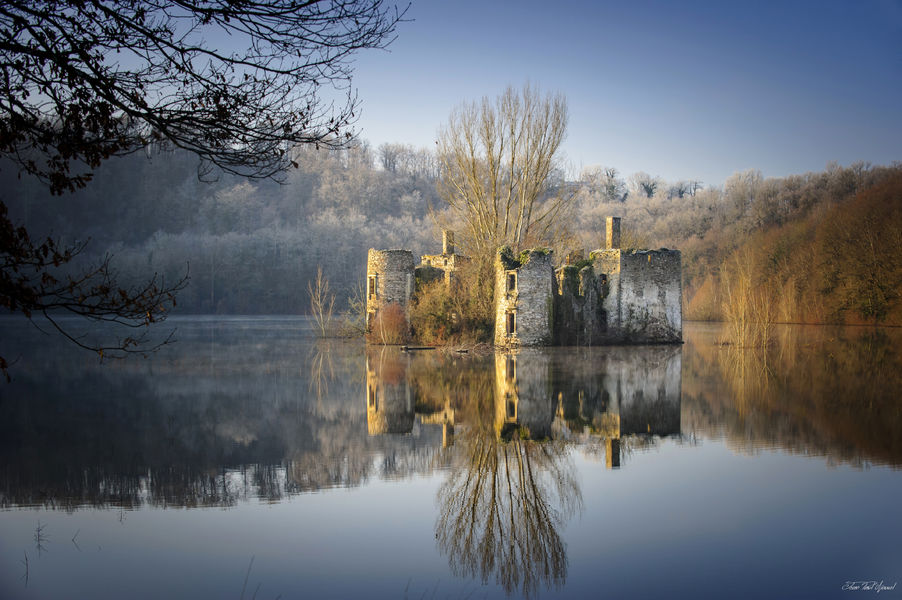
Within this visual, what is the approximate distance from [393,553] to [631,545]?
6.75ft

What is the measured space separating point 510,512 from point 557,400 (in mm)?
6579

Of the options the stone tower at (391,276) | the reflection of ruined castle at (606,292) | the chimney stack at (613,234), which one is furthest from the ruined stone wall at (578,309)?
the stone tower at (391,276)

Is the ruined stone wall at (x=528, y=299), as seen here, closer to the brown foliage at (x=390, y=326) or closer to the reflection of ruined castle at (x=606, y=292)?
the reflection of ruined castle at (x=606, y=292)

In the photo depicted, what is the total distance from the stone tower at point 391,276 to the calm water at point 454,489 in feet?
37.2

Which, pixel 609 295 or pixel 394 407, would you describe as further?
pixel 609 295

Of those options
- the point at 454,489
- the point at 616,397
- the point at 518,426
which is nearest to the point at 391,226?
the point at 616,397

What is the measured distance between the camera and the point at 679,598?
Answer: 17.8 feet

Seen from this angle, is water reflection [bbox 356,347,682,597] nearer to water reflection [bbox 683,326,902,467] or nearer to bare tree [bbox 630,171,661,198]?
water reflection [bbox 683,326,902,467]

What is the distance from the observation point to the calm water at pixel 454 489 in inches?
230

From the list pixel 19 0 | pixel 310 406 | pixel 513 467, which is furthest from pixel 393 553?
pixel 310 406

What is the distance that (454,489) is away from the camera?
816 cm

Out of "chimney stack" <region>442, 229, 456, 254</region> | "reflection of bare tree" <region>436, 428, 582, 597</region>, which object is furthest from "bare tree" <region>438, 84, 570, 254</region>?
"reflection of bare tree" <region>436, 428, 582, 597</region>

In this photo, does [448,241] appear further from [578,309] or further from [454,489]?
[454,489]

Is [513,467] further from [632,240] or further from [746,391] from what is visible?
[632,240]
